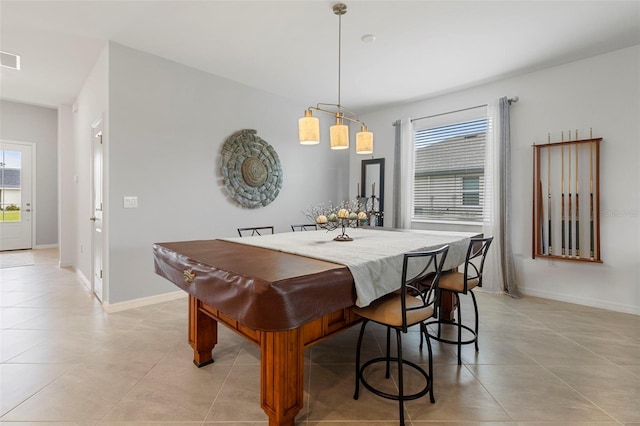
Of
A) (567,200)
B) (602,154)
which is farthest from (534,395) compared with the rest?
(602,154)

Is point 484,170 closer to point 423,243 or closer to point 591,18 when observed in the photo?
point 591,18

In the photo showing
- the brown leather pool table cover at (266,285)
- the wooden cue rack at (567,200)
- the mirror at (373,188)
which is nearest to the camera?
the brown leather pool table cover at (266,285)

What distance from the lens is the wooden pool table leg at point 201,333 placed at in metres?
2.19

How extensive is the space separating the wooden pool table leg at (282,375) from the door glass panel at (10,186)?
8.08 metres

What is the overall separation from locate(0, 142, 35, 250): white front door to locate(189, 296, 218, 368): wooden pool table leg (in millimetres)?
7139

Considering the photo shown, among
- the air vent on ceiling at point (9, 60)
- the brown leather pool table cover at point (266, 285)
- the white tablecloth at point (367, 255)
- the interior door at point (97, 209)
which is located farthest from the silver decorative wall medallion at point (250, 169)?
the air vent on ceiling at point (9, 60)

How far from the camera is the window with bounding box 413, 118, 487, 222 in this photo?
4480mm

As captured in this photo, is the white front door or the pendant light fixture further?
the white front door

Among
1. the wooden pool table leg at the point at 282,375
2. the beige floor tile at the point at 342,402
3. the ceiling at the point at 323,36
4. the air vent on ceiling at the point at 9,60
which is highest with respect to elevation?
the air vent on ceiling at the point at 9,60

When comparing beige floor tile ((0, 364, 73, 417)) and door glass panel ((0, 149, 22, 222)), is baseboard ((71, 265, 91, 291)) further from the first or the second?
door glass panel ((0, 149, 22, 222))

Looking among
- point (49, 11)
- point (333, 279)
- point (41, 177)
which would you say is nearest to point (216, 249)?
point (333, 279)

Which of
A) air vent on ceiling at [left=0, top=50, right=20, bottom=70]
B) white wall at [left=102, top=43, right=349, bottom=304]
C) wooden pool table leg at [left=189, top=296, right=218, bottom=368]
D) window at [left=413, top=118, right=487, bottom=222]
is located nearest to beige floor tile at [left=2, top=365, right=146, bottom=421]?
wooden pool table leg at [left=189, top=296, right=218, bottom=368]

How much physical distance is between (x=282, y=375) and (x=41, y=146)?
834cm

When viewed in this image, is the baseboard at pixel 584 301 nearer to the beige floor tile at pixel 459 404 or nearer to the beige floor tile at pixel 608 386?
the beige floor tile at pixel 608 386
